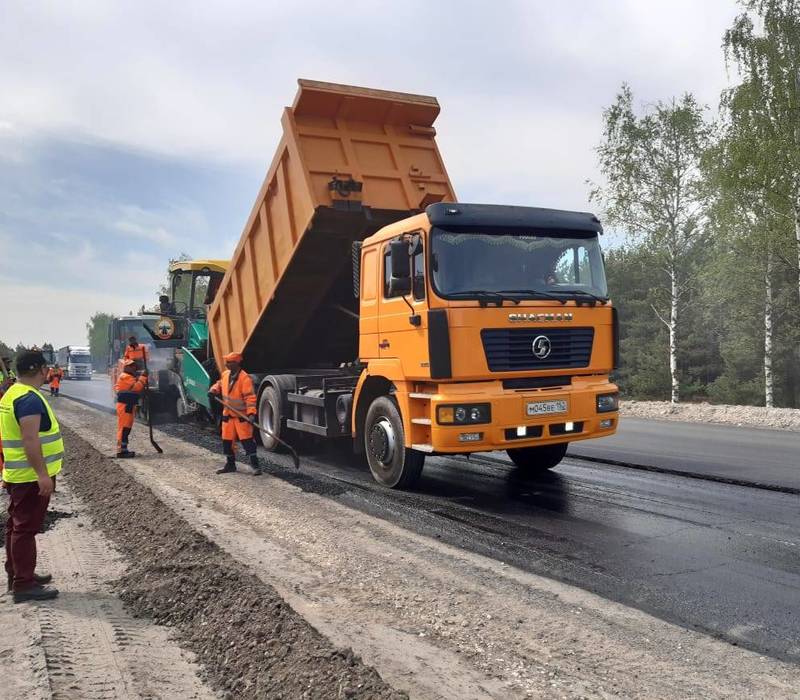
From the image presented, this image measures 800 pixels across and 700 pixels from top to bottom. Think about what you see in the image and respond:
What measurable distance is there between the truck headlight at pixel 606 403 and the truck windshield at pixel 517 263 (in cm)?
92

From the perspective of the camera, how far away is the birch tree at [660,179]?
74.4 feet

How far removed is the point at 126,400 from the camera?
9758 mm

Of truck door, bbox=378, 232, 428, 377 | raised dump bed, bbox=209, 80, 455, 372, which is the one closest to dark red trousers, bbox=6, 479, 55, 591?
truck door, bbox=378, 232, 428, 377

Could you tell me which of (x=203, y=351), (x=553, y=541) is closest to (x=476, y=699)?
(x=553, y=541)

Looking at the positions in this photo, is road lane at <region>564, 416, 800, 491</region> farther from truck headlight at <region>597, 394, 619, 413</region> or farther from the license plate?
the license plate

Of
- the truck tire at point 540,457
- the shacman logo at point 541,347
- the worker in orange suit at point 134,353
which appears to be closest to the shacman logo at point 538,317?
the shacman logo at point 541,347

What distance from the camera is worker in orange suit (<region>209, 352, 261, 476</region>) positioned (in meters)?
7.91

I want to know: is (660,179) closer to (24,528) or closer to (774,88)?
(774,88)

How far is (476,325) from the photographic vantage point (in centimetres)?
598

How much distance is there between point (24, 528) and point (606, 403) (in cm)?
486

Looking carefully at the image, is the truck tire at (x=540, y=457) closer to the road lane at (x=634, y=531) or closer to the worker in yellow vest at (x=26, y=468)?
the road lane at (x=634, y=531)

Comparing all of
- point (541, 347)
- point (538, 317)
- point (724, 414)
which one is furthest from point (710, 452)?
point (724, 414)

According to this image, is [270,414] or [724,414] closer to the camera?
[270,414]

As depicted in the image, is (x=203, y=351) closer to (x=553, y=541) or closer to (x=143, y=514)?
(x=143, y=514)
